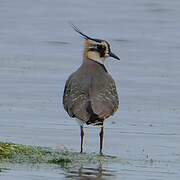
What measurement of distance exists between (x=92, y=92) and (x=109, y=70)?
574cm

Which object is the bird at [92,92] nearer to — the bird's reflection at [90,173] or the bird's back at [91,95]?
the bird's back at [91,95]

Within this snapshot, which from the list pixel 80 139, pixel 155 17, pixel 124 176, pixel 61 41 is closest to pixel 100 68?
pixel 80 139

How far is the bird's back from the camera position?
10312mm

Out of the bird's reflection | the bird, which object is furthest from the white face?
the bird's reflection

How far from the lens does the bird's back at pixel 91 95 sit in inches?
406

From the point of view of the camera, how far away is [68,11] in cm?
2305

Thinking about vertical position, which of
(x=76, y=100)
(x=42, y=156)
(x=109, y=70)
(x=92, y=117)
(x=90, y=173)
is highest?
(x=109, y=70)

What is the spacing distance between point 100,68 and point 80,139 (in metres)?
0.80

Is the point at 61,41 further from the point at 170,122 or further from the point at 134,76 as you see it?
the point at 170,122

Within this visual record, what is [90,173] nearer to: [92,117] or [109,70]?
→ [92,117]

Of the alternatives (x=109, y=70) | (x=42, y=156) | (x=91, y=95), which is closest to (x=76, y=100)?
(x=91, y=95)

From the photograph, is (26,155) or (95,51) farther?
(95,51)

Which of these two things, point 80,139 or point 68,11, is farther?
point 68,11

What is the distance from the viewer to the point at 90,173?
901 centimetres
